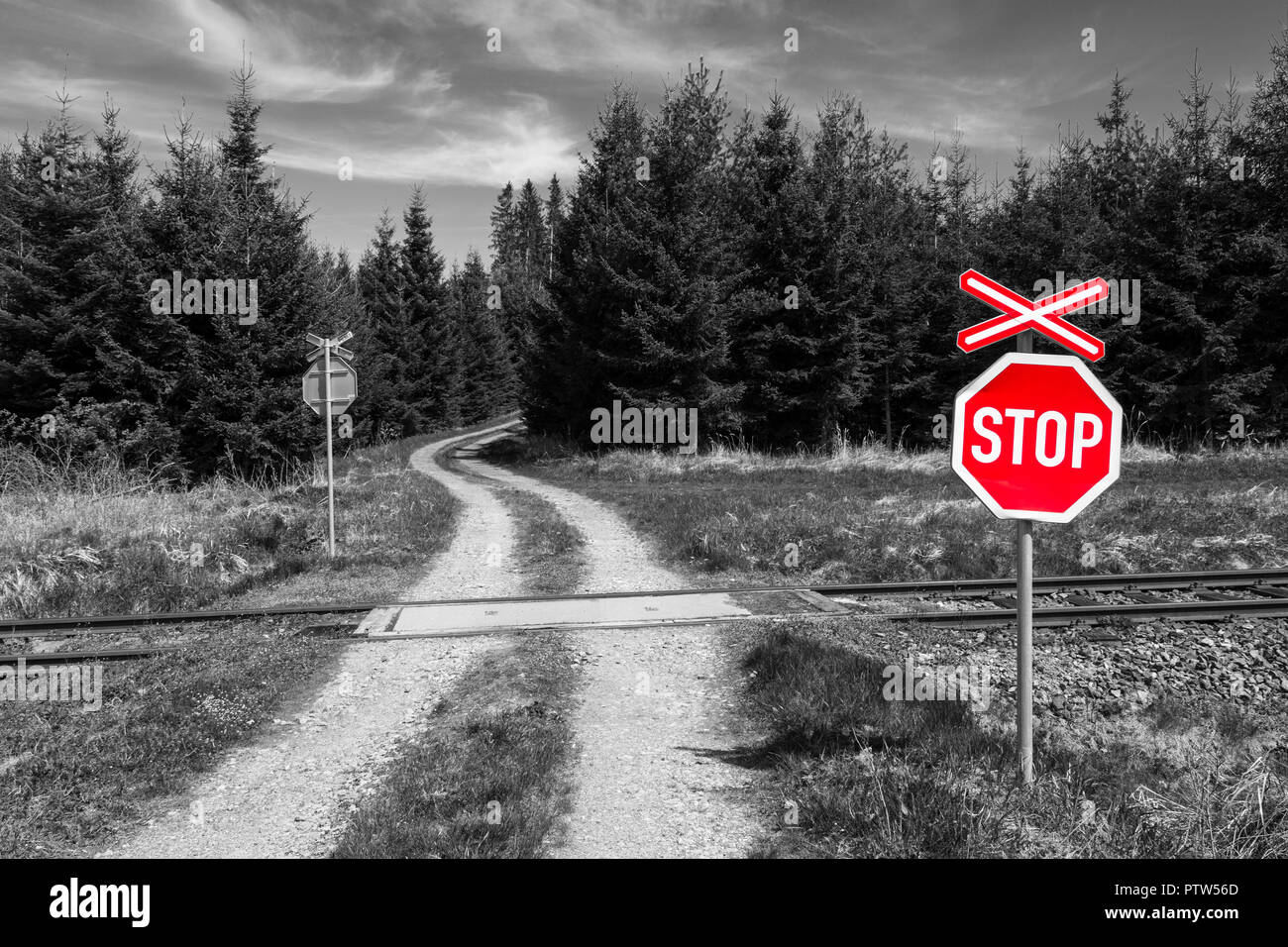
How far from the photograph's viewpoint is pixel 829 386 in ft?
95.2

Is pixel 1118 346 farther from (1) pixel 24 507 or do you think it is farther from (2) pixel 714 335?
(1) pixel 24 507

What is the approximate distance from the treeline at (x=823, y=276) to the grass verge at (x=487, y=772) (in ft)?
61.9

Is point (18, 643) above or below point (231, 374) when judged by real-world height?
below

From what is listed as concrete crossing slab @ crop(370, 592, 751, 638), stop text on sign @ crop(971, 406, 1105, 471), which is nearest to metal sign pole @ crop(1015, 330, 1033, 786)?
stop text on sign @ crop(971, 406, 1105, 471)

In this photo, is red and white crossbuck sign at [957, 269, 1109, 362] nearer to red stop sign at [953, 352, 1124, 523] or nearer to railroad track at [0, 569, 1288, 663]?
red stop sign at [953, 352, 1124, 523]

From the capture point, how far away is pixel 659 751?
628cm

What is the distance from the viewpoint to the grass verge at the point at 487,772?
15.2 feet

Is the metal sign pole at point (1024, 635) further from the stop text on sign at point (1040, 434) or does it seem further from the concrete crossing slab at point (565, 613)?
the concrete crossing slab at point (565, 613)

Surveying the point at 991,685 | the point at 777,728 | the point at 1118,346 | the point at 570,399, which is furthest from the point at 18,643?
the point at 1118,346

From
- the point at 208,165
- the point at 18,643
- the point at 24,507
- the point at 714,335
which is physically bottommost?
the point at 18,643

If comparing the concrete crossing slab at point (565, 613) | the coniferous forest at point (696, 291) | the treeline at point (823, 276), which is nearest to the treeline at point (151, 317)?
the coniferous forest at point (696, 291)
